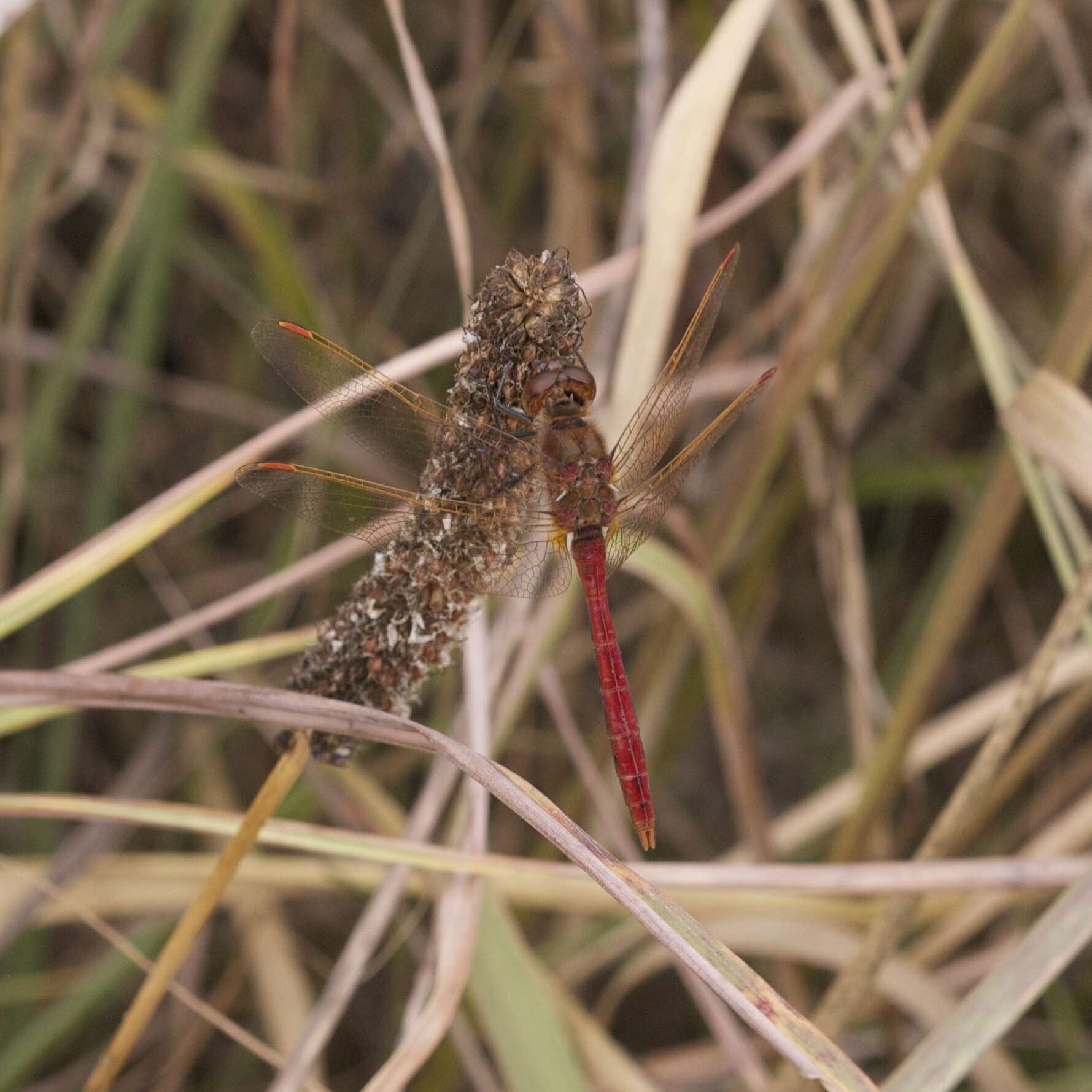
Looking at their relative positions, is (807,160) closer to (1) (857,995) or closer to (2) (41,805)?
(1) (857,995)

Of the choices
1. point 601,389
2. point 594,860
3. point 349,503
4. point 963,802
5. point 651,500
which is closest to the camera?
point 594,860

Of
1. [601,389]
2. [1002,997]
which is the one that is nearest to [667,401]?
[601,389]

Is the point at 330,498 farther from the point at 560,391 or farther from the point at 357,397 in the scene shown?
the point at 560,391

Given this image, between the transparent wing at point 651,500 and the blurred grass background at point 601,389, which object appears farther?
the blurred grass background at point 601,389

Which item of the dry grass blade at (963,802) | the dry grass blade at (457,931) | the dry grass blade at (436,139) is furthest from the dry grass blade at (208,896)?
the dry grass blade at (963,802)

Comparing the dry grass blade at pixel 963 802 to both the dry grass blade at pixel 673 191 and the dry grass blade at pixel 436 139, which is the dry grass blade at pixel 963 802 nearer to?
the dry grass blade at pixel 673 191

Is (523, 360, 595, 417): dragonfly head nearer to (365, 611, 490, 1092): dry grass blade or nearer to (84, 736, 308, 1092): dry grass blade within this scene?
(365, 611, 490, 1092): dry grass blade

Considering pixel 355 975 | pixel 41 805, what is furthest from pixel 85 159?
pixel 355 975
